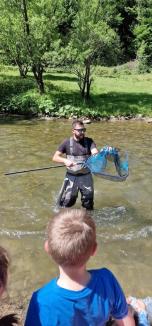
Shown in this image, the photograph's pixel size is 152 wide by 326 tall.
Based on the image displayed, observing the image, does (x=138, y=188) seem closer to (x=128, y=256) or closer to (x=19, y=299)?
(x=128, y=256)

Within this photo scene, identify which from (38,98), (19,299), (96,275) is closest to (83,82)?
(38,98)

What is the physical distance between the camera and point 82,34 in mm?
25141

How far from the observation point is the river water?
25.3 ft

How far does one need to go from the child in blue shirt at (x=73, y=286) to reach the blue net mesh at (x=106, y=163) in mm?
5996

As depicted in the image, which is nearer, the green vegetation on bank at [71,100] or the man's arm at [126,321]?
the man's arm at [126,321]

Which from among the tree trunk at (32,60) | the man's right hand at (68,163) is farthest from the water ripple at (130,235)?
the tree trunk at (32,60)

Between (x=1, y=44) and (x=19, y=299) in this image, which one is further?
(x=1, y=44)

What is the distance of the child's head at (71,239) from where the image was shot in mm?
3125

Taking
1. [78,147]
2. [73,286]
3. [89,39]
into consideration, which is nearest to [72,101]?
[89,39]

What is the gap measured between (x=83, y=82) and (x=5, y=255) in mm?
25140

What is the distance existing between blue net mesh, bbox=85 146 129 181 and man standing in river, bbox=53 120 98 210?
114mm

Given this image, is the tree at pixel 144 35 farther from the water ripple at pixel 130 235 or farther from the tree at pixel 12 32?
the water ripple at pixel 130 235

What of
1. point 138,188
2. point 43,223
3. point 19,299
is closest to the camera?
point 19,299

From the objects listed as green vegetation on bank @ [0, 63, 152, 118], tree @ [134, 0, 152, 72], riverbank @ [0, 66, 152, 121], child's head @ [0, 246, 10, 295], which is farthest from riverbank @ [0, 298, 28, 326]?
tree @ [134, 0, 152, 72]
